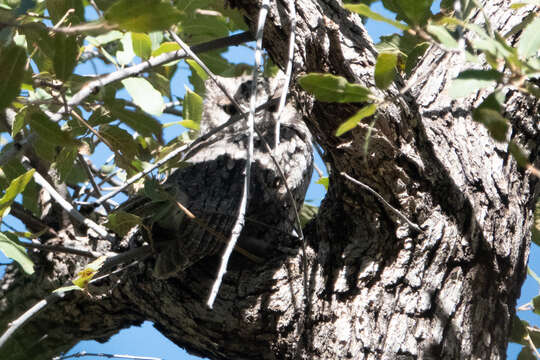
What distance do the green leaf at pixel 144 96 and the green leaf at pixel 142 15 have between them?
52cm

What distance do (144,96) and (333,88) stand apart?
23.1 inches

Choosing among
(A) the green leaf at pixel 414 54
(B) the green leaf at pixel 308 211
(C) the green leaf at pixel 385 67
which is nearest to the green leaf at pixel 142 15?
(C) the green leaf at pixel 385 67

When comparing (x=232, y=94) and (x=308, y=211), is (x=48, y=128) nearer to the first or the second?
(x=308, y=211)

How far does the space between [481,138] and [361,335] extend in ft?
1.76

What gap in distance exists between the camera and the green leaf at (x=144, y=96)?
1.23m

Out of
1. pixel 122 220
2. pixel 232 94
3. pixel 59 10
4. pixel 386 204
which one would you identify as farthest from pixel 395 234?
pixel 232 94

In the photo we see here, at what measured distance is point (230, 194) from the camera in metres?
1.61

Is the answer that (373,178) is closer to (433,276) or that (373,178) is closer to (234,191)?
(433,276)

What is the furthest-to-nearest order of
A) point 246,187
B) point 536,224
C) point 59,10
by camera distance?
point 536,224, point 59,10, point 246,187

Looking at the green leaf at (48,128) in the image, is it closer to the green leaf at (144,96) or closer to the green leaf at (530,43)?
the green leaf at (144,96)

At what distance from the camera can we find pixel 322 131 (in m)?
1.18

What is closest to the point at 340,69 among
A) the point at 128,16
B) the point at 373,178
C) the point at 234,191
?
the point at 373,178

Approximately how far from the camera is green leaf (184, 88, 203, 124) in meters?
1.59

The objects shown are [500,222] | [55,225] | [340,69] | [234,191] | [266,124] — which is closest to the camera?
[340,69]
